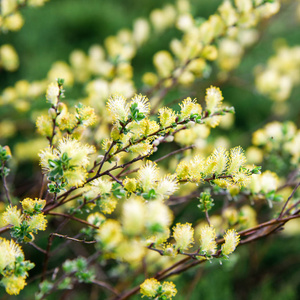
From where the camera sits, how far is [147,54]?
196cm

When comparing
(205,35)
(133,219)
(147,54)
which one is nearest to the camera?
(133,219)

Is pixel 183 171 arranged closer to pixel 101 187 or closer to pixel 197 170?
pixel 197 170

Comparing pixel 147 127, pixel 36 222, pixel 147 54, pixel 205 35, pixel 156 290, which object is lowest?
pixel 156 290

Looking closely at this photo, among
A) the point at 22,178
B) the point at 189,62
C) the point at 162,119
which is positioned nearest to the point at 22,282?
the point at 162,119

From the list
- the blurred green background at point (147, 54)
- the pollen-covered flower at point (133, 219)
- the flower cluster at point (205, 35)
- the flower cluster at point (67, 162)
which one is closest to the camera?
the pollen-covered flower at point (133, 219)

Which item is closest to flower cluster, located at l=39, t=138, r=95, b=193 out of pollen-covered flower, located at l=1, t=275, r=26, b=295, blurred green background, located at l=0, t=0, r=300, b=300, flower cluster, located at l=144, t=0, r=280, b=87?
pollen-covered flower, located at l=1, t=275, r=26, b=295

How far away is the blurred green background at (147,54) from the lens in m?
1.40

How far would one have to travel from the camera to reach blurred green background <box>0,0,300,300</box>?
140cm

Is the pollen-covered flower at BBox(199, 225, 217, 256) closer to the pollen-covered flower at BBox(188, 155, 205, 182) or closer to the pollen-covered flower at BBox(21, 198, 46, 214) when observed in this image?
the pollen-covered flower at BBox(188, 155, 205, 182)

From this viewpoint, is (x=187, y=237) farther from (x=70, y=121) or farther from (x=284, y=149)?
(x=284, y=149)

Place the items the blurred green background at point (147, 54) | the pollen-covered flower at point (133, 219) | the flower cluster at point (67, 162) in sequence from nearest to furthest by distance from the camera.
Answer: the pollen-covered flower at point (133, 219) → the flower cluster at point (67, 162) → the blurred green background at point (147, 54)

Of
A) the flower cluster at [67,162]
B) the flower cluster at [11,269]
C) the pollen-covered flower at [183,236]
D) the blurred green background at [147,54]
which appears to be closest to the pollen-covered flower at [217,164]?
the pollen-covered flower at [183,236]

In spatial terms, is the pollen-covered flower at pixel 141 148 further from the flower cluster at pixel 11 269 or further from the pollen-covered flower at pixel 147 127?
the flower cluster at pixel 11 269

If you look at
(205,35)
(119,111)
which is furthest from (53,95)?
(205,35)
